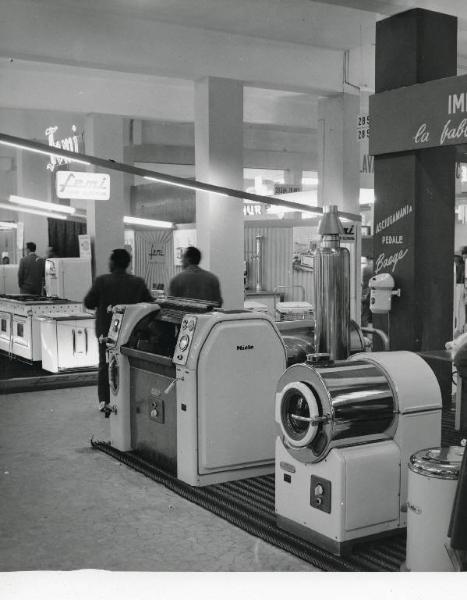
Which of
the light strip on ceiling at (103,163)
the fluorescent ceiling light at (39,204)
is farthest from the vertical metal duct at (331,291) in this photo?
the fluorescent ceiling light at (39,204)

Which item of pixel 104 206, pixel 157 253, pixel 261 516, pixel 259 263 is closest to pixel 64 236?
pixel 157 253

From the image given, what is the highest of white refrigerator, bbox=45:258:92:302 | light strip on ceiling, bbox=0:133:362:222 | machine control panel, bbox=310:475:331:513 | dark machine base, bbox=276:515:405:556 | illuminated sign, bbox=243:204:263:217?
illuminated sign, bbox=243:204:263:217

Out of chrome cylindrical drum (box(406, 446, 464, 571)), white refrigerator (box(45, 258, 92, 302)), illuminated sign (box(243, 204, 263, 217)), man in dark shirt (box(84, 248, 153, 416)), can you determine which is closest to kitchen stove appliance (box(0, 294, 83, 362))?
white refrigerator (box(45, 258, 92, 302))

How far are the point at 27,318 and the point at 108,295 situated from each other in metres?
3.11

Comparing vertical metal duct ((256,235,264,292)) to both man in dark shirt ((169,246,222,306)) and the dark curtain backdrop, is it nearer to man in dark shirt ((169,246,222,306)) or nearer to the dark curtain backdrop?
man in dark shirt ((169,246,222,306))

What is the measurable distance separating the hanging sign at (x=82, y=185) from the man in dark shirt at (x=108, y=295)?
3.58 metres

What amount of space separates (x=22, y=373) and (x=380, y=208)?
486 centimetres

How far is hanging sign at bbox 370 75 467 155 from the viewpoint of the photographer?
596 centimetres

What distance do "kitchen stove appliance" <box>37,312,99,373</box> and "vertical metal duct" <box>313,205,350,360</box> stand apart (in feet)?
15.2

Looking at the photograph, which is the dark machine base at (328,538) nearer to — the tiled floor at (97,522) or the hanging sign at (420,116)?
the tiled floor at (97,522)

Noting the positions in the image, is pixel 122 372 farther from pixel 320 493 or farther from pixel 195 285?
pixel 320 493

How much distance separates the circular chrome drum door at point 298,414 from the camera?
3.65m

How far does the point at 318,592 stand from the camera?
3.88 ft

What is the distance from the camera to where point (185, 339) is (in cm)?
475
